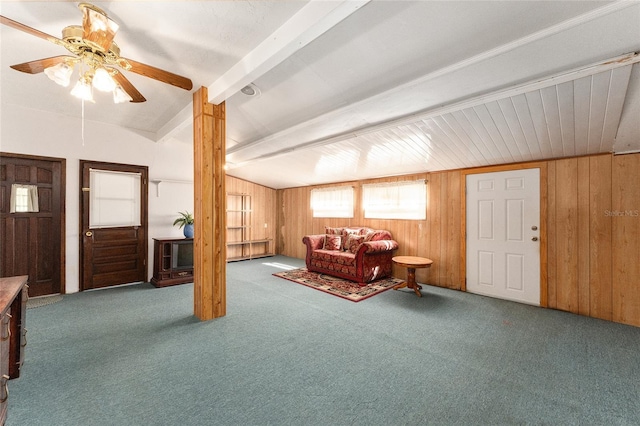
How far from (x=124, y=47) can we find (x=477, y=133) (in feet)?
12.4

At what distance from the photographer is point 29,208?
3648 mm

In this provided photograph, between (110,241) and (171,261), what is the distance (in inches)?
38.6

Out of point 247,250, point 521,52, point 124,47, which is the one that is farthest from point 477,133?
point 247,250

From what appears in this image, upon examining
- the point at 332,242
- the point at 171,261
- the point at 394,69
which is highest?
the point at 394,69

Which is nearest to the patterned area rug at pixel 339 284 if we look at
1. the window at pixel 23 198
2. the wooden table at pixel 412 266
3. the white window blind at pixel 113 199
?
the wooden table at pixel 412 266

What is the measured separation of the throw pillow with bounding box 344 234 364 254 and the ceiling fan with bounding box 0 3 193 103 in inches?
146

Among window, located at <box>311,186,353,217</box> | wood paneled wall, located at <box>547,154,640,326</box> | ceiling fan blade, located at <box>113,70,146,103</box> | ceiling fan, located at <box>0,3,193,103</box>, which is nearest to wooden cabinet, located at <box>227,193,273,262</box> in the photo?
window, located at <box>311,186,353,217</box>

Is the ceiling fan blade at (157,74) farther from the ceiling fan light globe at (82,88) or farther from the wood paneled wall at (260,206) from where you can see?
the wood paneled wall at (260,206)

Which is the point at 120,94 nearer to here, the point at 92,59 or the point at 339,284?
the point at 92,59

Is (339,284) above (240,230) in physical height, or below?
below

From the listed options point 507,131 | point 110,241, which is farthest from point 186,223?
point 507,131

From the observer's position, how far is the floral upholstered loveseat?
4398 millimetres

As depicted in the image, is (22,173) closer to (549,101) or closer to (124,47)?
(124,47)

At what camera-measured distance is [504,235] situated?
3791mm
